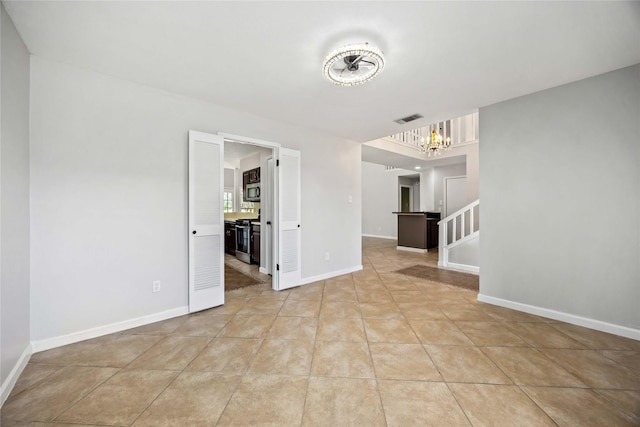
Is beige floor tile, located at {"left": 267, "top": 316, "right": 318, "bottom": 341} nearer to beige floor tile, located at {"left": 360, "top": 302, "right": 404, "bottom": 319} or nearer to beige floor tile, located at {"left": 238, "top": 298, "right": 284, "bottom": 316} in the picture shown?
beige floor tile, located at {"left": 238, "top": 298, "right": 284, "bottom": 316}

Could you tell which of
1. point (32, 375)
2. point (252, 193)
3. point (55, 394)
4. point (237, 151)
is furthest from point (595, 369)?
point (237, 151)

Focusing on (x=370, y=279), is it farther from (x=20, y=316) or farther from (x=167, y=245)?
(x=20, y=316)

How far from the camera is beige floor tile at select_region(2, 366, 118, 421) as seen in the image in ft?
4.85

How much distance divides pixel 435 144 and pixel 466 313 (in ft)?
13.0

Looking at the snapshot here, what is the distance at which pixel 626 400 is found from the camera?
1565mm

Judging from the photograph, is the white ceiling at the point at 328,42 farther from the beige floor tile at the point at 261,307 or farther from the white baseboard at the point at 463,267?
the white baseboard at the point at 463,267

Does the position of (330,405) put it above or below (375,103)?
below

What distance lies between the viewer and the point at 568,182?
2674mm

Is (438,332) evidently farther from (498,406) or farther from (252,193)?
(252,193)

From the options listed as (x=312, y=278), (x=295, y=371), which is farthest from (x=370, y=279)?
(x=295, y=371)

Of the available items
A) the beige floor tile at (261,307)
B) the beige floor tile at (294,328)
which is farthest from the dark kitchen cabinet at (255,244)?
the beige floor tile at (294,328)

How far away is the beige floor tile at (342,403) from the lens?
4.70 feet

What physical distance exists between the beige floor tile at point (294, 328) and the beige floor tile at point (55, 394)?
1233 millimetres

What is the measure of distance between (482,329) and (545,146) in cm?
206
